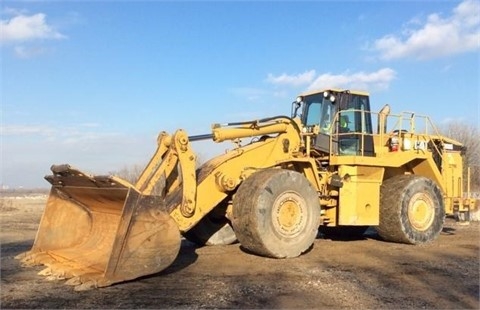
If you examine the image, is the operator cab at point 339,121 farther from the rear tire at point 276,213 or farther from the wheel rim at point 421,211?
the rear tire at point 276,213

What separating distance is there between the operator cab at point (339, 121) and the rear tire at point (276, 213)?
75.7 inches

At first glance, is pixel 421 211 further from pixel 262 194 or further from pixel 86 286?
pixel 86 286

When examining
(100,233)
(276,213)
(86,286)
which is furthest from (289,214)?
(86,286)

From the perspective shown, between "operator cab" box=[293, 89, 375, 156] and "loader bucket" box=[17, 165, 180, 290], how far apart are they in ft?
15.8

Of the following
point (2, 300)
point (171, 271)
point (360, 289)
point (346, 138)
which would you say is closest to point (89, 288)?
point (2, 300)

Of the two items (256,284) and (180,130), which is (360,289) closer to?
(256,284)

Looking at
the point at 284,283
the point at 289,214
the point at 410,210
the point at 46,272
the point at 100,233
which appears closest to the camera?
the point at 284,283

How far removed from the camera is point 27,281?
802 cm

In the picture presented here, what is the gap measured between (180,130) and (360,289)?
3.95 m

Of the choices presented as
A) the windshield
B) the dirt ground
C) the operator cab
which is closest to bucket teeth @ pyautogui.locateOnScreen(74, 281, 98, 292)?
the dirt ground

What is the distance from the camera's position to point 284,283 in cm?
779

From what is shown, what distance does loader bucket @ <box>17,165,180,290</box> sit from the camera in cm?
757

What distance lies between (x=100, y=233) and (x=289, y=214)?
11.1 feet

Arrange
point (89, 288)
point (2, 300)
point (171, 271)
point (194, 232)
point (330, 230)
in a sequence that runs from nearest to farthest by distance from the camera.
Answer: point (2, 300), point (89, 288), point (171, 271), point (194, 232), point (330, 230)
